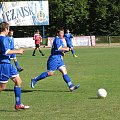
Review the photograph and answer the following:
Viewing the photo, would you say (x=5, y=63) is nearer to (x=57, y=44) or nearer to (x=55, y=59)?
(x=57, y=44)

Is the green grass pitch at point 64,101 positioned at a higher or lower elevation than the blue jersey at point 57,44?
lower

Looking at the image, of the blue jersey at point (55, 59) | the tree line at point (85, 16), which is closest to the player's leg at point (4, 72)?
the blue jersey at point (55, 59)

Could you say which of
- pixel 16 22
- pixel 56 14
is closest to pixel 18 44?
pixel 16 22

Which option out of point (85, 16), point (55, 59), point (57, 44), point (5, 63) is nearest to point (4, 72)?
point (5, 63)

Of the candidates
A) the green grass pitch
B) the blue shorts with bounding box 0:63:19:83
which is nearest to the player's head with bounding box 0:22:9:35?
the blue shorts with bounding box 0:63:19:83

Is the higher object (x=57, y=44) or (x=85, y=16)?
(x=57, y=44)

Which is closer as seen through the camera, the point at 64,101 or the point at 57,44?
the point at 64,101

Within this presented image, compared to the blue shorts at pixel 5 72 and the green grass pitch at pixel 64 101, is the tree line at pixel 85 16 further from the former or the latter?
the blue shorts at pixel 5 72

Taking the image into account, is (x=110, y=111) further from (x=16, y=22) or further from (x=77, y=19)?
(x=77, y=19)

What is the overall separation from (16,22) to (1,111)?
40330 millimetres

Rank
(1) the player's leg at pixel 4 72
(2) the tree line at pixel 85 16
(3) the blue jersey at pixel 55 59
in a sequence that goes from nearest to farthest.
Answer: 1. (1) the player's leg at pixel 4 72
2. (3) the blue jersey at pixel 55 59
3. (2) the tree line at pixel 85 16

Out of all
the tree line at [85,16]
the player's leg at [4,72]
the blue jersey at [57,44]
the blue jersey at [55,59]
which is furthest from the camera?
the tree line at [85,16]

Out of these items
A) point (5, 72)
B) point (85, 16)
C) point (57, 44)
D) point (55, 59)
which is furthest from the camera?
point (85, 16)

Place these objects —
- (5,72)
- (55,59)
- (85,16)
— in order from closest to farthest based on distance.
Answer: (5,72), (55,59), (85,16)
